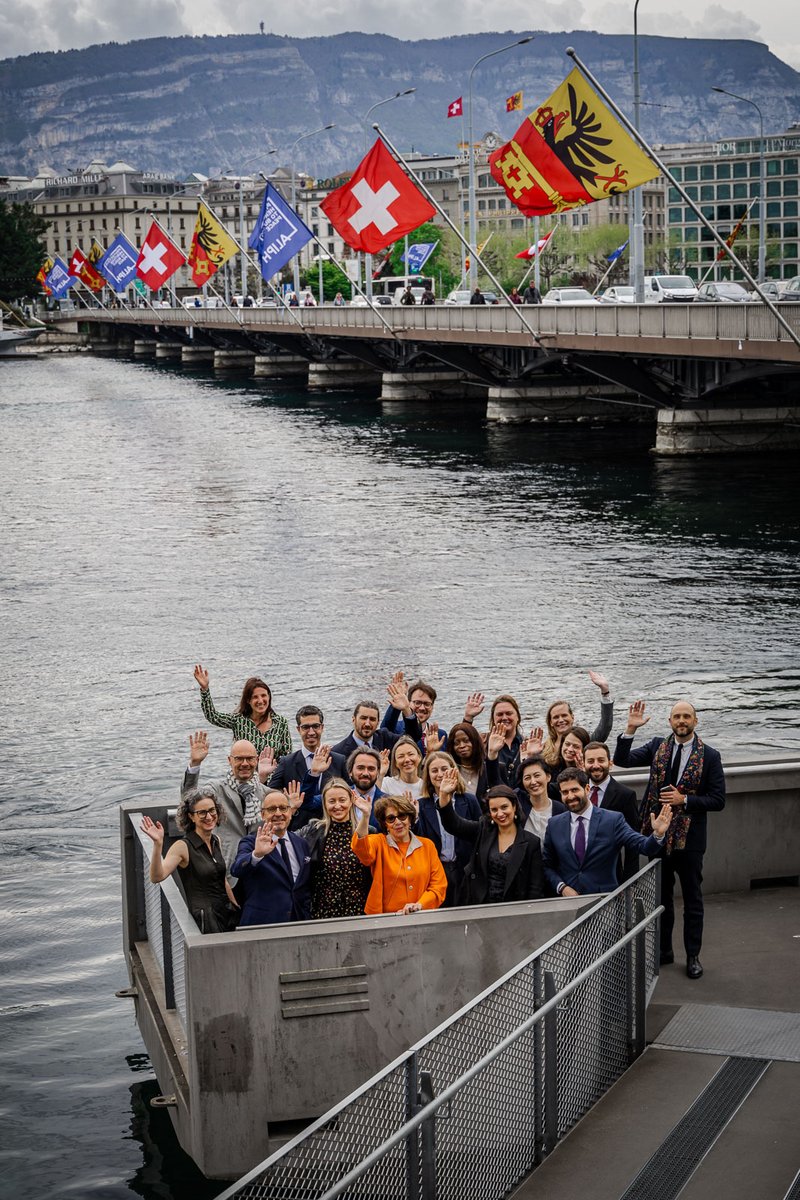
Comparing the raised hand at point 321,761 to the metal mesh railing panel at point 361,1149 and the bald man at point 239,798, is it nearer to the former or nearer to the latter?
the bald man at point 239,798

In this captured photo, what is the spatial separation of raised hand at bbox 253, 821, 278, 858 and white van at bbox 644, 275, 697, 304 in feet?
205

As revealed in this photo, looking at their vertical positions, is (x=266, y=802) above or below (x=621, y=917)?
A: above

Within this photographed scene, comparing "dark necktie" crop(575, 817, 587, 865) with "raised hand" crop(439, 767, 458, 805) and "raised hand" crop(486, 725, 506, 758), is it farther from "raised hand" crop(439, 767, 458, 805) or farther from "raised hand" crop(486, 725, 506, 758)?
"raised hand" crop(486, 725, 506, 758)

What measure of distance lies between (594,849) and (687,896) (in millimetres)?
1071

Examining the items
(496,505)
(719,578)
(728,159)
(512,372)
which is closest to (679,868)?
(719,578)

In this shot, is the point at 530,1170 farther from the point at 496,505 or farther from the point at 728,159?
the point at 728,159

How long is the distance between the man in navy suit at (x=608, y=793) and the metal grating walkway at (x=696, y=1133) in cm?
143

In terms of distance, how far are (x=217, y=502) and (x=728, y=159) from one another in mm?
161342

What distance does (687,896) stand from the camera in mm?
10133

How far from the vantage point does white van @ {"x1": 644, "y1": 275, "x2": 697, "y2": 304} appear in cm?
7012

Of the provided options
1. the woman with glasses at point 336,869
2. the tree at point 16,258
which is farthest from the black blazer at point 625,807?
the tree at point 16,258

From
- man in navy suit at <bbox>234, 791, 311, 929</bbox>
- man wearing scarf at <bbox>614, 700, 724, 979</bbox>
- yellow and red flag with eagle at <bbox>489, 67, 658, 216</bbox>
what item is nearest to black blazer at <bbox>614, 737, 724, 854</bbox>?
man wearing scarf at <bbox>614, 700, 724, 979</bbox>

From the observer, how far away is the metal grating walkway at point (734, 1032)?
8914 mm

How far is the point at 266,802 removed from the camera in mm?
8836
